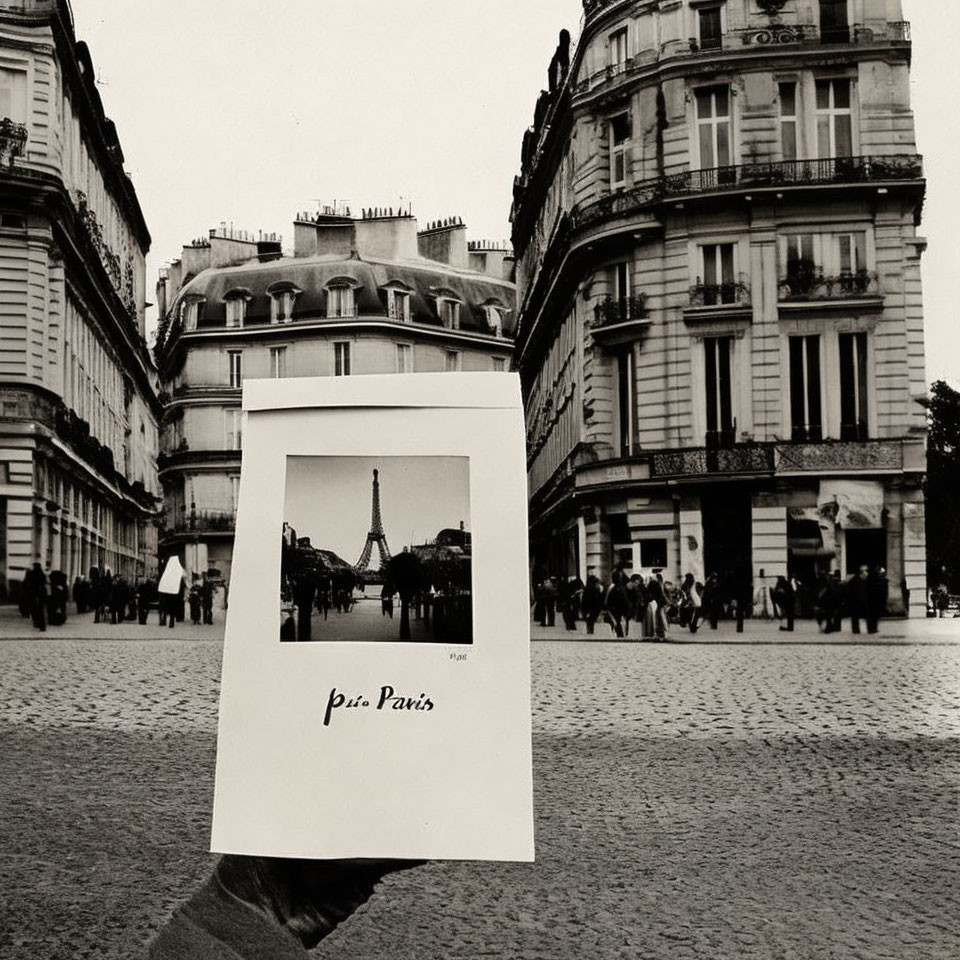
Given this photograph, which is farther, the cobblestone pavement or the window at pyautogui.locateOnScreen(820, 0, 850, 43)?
the window at pyautogui.locateOnScreen(820, 0, 850, 43)

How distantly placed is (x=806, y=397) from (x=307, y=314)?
4601 millimetres

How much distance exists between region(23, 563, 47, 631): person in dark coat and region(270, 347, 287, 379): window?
4.50 ft

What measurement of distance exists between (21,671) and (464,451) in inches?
378

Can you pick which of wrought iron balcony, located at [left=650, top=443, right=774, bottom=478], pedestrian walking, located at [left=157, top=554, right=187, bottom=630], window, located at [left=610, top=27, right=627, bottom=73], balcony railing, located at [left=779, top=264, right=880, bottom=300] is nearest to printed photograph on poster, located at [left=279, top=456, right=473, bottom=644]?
pedestrian walking, located at [left=157, top=554, right=187, bottom=630]

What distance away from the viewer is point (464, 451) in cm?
132

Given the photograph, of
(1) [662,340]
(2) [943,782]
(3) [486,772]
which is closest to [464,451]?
(3) [486,772]

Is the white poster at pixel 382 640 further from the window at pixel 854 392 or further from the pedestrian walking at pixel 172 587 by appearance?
the window at pixel 854 392

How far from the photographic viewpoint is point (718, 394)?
9.50 m

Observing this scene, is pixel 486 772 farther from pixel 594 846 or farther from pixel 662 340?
pixel 662 340

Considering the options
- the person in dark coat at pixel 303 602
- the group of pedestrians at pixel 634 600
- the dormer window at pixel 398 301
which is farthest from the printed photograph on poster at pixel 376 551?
the group of pedestrians at pixel 634 600

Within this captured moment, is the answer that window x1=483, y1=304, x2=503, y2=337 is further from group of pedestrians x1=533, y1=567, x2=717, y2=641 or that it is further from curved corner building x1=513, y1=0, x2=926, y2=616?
group of pedestrians x1=533, y1=567, x2=717, y2=641

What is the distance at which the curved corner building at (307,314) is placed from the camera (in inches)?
217

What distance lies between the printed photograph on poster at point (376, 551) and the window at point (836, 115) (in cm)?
808

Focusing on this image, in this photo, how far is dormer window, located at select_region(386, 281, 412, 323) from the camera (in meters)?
6.68
